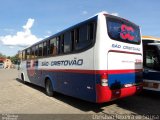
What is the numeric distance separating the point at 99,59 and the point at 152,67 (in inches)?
139

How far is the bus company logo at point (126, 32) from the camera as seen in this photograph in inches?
306

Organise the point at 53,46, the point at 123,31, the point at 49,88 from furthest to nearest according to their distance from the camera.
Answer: the point at 49,88, the point at 53,46, the point at 123,31

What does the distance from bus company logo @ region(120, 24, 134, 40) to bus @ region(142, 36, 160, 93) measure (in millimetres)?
1709

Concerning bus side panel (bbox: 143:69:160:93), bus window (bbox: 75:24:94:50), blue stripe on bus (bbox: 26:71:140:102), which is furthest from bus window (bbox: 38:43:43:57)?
bus side panel (bbox: 143:69:160:93)

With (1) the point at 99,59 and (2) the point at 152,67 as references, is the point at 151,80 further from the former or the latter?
(1) the point at 99,59

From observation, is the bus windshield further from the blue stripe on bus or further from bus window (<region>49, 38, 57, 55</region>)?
bus window (<region>49, 38, 57, 55</region>)

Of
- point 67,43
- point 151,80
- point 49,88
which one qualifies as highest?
point 67,43

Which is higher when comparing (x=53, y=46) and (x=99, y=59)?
(x=53, y=46)

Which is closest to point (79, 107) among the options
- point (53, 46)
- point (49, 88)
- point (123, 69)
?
point (123, 69)

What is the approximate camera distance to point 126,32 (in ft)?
26.2

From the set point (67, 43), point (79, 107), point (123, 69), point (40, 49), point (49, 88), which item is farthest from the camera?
point (40, 49)

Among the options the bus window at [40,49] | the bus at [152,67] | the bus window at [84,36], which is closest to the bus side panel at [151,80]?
the bus at [152,67]

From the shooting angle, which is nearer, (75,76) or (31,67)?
(75,76)

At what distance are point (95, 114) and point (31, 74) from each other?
8.06 meters
